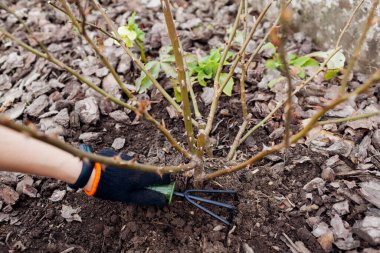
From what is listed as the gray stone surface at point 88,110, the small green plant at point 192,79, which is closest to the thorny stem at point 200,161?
the small green plant at point 192,79

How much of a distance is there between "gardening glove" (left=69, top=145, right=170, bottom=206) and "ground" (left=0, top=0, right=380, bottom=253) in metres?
0.10

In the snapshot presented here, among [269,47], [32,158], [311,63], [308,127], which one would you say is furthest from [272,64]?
[32,158]

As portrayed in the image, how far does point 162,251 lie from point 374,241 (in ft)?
2.63

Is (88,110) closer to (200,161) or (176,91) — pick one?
(176,91)

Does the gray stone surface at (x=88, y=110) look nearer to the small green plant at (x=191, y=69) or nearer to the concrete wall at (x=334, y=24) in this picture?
the small green plant at (x=191, y=69)

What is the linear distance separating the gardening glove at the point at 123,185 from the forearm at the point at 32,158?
62 mm

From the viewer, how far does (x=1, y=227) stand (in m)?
1.68

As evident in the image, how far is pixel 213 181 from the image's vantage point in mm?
1727

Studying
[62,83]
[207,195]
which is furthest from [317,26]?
[62,83]

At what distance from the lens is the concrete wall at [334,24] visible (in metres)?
2.06

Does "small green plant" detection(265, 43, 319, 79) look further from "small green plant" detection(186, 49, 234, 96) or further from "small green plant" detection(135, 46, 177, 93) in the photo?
"small green plant" detection(135, 46, 177, 93)

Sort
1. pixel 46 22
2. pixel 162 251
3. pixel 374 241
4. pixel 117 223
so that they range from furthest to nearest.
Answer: pixel 46 22
pixel 117 223
pixel 162 251
pixel 374 241

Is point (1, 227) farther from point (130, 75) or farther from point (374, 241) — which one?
point (374, 241)

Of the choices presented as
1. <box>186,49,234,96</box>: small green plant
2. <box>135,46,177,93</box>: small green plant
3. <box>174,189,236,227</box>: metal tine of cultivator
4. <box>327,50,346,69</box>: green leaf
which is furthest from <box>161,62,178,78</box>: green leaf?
<box>327,50,346,69</box>: green leaf
